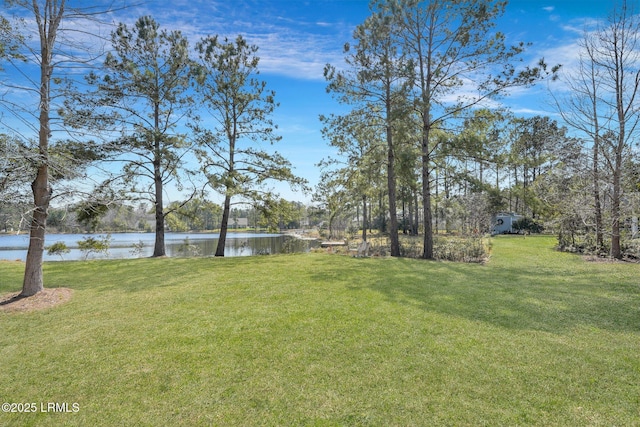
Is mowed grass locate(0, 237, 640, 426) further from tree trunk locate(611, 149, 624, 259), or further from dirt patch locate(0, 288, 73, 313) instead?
tree trunk locate(611, 149, 624, 259)

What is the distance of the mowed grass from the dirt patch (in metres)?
0.33

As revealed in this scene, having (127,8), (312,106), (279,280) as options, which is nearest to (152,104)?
(312,106)

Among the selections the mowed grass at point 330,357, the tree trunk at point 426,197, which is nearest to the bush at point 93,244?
the mowed grass at point 330,357

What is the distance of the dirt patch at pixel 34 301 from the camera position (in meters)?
5.01

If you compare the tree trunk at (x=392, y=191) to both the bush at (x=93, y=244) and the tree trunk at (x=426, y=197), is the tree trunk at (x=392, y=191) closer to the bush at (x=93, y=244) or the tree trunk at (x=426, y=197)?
the tree trunk at (x=426, y=197)

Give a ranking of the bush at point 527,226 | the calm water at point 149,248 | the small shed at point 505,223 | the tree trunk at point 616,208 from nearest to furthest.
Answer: the tree trunk at point 616,208
the calm water at point 149,248
the bush at point 527,226
the small shed at point 505,223

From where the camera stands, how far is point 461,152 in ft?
35.3

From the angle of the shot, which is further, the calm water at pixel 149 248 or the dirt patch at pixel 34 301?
the calm water at pixel 149 248

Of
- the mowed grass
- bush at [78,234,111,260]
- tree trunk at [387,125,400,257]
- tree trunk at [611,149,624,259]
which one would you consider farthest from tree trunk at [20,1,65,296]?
tree trunk at [611,149,624,259]

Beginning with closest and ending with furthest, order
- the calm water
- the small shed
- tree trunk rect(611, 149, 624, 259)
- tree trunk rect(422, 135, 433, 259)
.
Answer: tree trunk rect(611, 149, 624, 259), tree trunk rect(422, 135, 433, 259), the calm water, the small shed

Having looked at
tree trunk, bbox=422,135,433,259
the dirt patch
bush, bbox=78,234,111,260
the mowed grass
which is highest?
tree trunk, bbox=422,135,433,259

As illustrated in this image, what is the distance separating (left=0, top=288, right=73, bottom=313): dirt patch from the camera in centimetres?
501

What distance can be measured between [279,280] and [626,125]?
12.2 metres

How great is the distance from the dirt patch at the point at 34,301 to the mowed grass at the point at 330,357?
0.33 m
